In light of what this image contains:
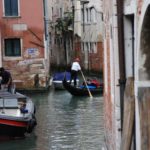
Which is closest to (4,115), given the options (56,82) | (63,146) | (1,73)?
(63,146)

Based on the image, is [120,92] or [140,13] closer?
[140,13]

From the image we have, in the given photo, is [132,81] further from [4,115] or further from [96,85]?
[96,85]

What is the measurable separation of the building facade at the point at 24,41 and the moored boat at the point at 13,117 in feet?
23.7

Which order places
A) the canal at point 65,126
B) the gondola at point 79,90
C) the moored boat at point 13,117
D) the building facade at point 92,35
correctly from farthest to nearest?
the building facade at point 92,35 < the gondola at point 79,90 < the moored boat at point 13,117 < the canal at point 65,126

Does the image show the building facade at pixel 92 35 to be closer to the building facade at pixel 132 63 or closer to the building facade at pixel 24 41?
the building facade at pixel 24 41

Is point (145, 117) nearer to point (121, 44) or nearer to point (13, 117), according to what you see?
point (121, 44)

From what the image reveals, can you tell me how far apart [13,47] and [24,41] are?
0.36 metres

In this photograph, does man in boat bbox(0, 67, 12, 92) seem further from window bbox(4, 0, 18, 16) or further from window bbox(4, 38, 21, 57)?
window bbox(4, 0, 18, 16)

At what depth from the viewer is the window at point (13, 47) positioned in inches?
658

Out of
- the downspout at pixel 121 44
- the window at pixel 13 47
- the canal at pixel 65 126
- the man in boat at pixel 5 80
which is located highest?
the downspout at pixel 121 44

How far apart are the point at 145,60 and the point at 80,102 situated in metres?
10.3

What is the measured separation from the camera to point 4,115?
8664mm

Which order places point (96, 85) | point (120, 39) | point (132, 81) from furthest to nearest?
point (96, 85) < point (120, 39) < point (132, 81)

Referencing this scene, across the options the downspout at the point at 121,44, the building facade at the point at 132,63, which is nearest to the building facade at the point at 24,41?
the building facade at the point at 132,63
